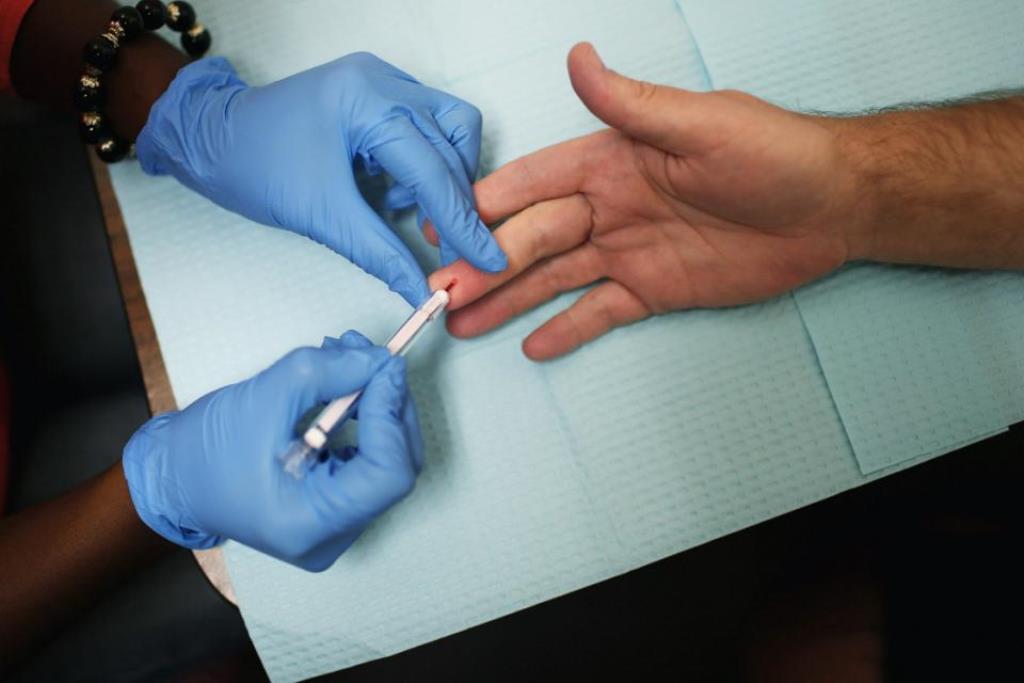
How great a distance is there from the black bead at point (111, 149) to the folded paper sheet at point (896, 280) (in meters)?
0.81

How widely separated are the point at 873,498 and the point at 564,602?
55cm

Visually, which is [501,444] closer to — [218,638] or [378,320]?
[378,320]

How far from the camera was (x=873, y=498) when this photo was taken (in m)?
1.11

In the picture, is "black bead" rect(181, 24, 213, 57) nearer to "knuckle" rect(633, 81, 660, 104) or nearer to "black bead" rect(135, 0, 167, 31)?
"black bead" rect(135, 0, 167, 31)

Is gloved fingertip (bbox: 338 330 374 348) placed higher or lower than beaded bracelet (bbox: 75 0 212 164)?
lower

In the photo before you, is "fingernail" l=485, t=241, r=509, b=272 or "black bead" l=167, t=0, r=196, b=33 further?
"black bead" l=167, t=0, r=196, b=33

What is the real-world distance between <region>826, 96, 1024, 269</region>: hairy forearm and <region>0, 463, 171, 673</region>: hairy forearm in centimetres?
102

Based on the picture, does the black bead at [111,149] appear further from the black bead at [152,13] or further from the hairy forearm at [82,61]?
the black bead at [152,13]

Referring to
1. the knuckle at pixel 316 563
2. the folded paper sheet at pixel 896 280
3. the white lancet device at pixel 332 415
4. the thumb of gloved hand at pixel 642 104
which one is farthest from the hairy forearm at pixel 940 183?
the knuckle at pixel 316 563

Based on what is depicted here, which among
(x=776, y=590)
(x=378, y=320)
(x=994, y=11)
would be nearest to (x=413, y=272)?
(x=378, y=320)

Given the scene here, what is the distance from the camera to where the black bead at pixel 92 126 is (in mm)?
893

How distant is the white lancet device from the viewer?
0.72 m

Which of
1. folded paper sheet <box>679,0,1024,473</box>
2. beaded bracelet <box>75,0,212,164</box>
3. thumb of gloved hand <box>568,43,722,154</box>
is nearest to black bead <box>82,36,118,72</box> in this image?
beaded bracelet <box>75,0,212,164</box>

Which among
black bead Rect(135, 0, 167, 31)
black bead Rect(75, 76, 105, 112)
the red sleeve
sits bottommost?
black bead Rect(75, 76, 105, 112)
